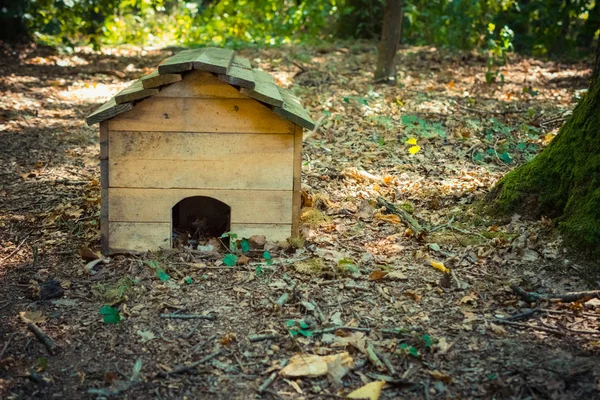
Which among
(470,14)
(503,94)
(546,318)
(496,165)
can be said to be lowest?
(546,318)

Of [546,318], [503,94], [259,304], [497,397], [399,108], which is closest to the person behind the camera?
[497,397]

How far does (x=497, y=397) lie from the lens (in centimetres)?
273

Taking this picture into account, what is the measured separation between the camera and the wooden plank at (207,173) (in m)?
4.01

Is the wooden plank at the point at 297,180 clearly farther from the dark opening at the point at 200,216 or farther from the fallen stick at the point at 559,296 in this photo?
the fallen stick at the point at 559,296

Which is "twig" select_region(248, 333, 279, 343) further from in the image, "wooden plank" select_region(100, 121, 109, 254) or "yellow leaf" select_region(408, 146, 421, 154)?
"yellow leaf" select_region(408, 146, 421, 154)

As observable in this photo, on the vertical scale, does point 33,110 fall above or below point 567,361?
above

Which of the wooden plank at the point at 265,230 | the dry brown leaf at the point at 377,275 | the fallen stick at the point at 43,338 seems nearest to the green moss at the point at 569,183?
the dry brown leaf at the point at 377,275

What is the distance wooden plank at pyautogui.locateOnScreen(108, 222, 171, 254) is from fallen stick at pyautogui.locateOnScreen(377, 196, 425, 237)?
1.57 m

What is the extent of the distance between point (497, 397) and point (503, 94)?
5637mm

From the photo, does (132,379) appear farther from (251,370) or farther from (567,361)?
(567,361)

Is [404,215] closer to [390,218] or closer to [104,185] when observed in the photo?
[390,218]

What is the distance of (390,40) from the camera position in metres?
7.98

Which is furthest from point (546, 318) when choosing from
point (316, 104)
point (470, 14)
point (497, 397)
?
point (470, 14)

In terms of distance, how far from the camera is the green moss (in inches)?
147
